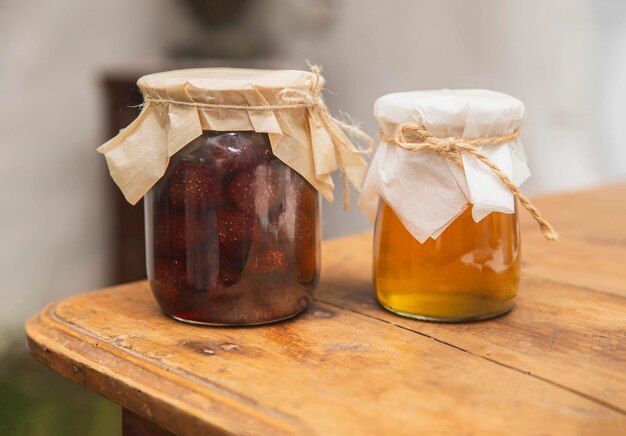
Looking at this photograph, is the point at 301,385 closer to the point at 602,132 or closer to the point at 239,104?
the point at 239,104

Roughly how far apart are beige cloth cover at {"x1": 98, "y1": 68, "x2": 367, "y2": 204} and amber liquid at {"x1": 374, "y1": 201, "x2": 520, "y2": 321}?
0.27 feet

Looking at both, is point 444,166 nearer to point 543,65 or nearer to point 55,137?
point 543,65

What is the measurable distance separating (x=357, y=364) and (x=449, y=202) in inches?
6.4

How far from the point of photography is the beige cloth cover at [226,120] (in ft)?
2.13

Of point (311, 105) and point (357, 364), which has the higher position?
point (311, 105)

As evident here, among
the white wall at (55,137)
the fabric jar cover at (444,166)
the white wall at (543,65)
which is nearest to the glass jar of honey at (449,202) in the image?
the fabric jar cover at (444,166)

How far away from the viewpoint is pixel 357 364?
2.02 feet

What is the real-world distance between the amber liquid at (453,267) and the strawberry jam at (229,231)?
3.1 inches

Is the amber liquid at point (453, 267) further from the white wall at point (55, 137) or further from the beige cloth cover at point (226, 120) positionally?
the white wall at point (55, 137)

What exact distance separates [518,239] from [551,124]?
1612 millimetres

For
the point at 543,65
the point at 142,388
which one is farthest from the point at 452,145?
the point at 543,65

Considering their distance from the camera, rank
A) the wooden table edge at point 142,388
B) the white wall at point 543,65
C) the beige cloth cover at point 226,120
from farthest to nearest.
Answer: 1. the white wall at point 543,65
2. the beige cloth cover at point 226,120
3. the wooden table edge at point 142,388

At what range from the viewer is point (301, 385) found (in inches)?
22.5

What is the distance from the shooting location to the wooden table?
524mm
